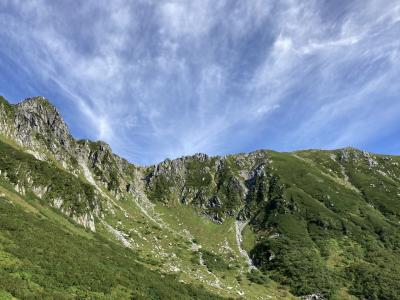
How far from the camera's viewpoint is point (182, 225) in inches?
6211

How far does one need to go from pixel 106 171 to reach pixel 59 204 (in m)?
73.3

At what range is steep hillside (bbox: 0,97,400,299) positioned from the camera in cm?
5978

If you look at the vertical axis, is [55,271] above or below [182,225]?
below

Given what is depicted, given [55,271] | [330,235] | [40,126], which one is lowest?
[55,271]

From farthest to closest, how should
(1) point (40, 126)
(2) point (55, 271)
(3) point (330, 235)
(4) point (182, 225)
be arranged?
(4) point (182, 225)
(1) point (40, 126)
(3) point (330, 235)
(2) point (55, 271)

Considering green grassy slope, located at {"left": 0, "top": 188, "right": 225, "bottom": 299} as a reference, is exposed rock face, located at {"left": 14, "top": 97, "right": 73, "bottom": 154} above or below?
above

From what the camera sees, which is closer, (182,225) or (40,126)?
(40,126)

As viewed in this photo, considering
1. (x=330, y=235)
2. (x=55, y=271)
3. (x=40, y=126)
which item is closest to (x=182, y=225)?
(x=330, y=235)

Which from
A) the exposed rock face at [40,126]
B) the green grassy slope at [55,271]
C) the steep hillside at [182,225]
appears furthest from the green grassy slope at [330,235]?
the exposed rock face at [40,126]

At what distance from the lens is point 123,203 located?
6196 inches

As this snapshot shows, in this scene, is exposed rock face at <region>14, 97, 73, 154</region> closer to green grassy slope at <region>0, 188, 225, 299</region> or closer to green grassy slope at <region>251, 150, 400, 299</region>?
green grassy slope at <region>0, 188, 225, 299</region>

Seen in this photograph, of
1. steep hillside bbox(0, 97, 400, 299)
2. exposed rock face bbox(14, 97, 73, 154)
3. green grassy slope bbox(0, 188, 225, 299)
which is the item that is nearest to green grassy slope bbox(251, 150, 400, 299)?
steep hillside bbox(0, 97, 400, 299)

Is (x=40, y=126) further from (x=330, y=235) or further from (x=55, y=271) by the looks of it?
(x=330, y=235)

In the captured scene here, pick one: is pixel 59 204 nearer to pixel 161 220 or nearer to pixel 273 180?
pixel 161 220
